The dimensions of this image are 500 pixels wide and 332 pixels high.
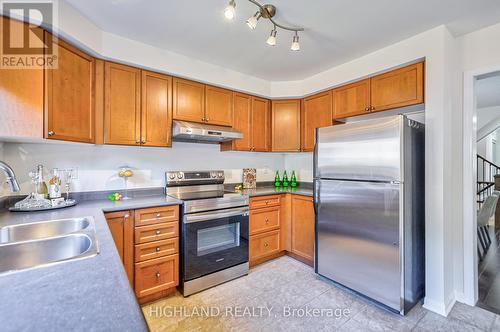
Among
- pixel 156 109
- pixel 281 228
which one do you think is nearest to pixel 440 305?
pixel 281 228

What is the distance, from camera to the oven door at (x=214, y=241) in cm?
225

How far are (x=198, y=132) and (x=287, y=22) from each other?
133 cm

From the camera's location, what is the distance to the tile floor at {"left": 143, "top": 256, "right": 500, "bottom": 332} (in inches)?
71.6

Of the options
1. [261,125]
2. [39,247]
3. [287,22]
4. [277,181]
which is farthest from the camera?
[277,181]

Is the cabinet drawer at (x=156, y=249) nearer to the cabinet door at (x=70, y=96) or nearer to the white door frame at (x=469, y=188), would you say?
the cabinet door at (x=70, y=96)

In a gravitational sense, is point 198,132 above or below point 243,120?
below

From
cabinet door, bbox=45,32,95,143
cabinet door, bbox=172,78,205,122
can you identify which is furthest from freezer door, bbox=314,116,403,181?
cabinet door, bbox=45,32,95,143

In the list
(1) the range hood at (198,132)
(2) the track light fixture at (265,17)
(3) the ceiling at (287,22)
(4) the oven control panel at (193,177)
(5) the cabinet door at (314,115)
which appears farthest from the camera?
(5) the cabinet door at (314,115)

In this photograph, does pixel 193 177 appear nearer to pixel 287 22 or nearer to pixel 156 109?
pixel 156 109

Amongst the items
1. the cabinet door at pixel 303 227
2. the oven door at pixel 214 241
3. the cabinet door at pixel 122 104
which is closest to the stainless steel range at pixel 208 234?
the oven door at pixel 214 241

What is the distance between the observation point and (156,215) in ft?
7.05

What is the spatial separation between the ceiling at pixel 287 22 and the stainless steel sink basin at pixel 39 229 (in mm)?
1592

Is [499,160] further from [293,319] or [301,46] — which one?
[293,319]

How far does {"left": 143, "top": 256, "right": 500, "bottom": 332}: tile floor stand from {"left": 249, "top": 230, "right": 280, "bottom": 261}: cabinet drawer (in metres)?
0.42
